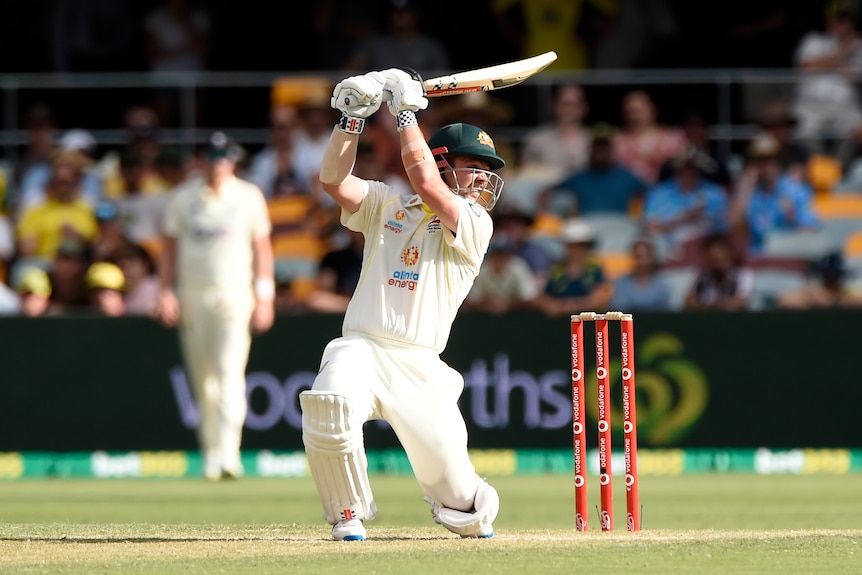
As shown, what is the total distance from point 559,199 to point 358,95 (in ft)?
20.7

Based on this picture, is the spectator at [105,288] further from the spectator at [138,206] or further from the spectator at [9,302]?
the spectator at [138,206]

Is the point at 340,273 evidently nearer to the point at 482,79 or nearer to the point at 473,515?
the point at 482,79

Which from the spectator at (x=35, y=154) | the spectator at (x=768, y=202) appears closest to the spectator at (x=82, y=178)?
the spectator at (x=35, y=154)

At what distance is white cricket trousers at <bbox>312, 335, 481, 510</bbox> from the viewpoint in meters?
5.02

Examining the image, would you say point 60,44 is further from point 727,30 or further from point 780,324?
point 780,324

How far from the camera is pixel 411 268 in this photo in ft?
16.6

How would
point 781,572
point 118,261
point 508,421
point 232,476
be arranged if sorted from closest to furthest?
point 781,572, point 232,476, point 508,421, point 118,261

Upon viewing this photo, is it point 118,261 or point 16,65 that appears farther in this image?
point 16,65

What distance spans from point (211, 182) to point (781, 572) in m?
5.12

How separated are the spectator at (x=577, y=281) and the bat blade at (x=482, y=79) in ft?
14.0

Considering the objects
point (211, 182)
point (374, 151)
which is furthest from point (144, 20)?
point (211, 182)

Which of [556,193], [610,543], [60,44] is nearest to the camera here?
[610,543]

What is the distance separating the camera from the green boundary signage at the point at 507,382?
951cm

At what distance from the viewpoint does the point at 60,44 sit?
40.9ft
